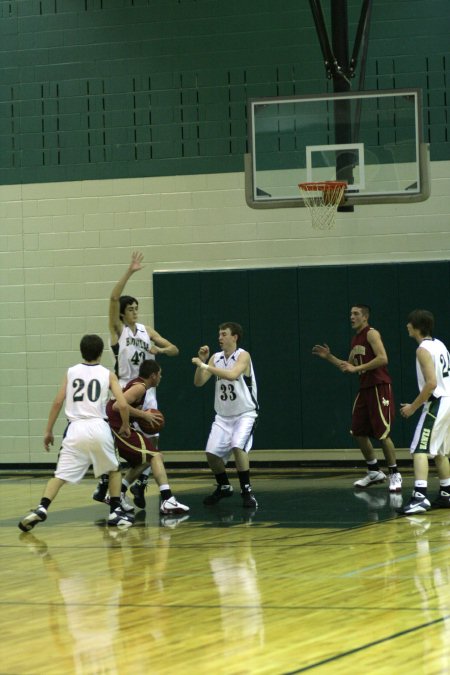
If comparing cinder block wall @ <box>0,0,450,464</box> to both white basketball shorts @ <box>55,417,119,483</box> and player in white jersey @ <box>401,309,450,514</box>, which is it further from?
white basketball shorts @ <box>55,417,119,483</box>

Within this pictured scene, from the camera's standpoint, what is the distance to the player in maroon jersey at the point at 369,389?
40.7 feet

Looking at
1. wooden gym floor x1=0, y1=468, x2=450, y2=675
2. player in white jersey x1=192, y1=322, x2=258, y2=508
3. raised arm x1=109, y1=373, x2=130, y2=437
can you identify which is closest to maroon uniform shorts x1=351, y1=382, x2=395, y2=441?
wooden gym floor x1=0, y1=468, x2=450, y2=675

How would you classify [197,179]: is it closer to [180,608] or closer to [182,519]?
[182,519]

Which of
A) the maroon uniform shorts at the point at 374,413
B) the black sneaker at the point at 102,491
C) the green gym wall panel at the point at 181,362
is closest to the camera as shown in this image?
the black sneaker at the point at 102,491

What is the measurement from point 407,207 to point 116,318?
5057mm

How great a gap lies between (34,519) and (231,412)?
241 centimetres

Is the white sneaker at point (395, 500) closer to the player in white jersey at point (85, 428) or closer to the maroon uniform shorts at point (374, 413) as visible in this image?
the maroon uniform shorts at point (374, 413)

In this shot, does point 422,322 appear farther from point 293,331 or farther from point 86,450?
point 293,331

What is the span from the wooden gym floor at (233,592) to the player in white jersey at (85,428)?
46cm

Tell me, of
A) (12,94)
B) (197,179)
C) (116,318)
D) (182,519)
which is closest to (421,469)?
(182,519)

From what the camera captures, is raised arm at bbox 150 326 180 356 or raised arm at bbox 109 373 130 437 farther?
raised arm at bbox 150 326 180 356

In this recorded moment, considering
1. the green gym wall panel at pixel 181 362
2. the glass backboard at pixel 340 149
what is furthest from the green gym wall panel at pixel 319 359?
the glass backboard at pixel 340 149

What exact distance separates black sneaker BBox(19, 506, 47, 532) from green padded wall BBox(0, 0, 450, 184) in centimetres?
698

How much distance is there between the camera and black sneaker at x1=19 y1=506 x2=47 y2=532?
32.9ft
